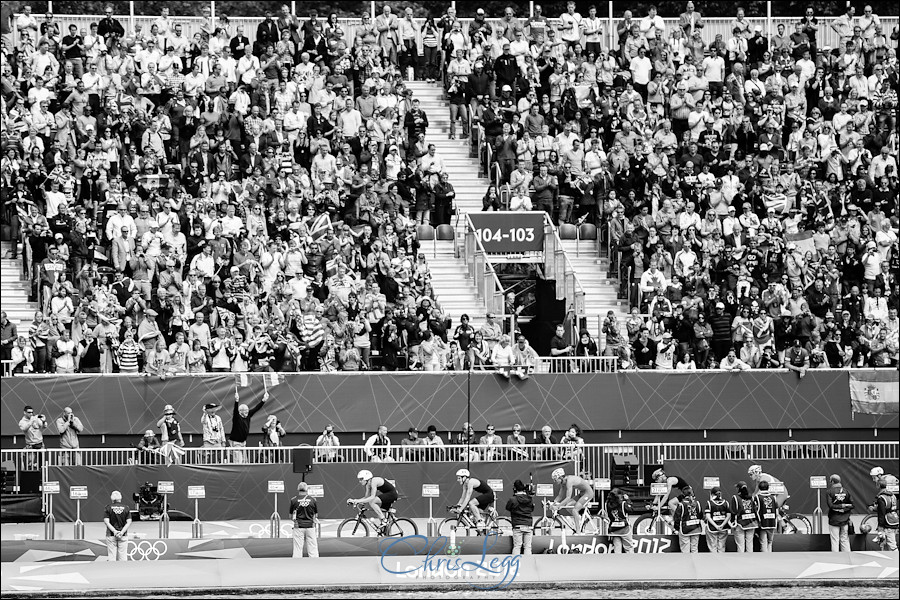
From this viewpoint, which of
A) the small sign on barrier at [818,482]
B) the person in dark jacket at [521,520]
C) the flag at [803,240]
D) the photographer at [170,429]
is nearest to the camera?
the person in dark jacket at [521,520]

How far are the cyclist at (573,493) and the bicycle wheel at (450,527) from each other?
168 centimetres

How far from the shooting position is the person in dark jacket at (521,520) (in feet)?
95.3

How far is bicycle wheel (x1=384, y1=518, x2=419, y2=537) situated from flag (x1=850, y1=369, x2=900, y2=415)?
1038 cm

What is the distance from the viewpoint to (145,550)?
2866 cm

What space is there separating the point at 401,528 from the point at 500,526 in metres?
1.77

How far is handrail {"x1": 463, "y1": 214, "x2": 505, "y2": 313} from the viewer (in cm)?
3697

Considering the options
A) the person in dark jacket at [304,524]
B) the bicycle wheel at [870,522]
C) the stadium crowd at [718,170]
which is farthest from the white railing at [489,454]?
the person in dark jacket at [304,524]

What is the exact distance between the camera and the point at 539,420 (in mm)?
35156

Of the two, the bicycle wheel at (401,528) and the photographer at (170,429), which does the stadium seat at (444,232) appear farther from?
the bicycle wheel at (401,528)

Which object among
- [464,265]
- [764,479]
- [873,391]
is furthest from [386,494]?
[873,391]

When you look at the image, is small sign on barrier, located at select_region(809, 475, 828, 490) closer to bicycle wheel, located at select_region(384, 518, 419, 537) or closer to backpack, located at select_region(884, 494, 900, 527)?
→ backpack, located at select_region(884, 494, 900, 527)

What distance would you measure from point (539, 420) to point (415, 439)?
303 centimetres

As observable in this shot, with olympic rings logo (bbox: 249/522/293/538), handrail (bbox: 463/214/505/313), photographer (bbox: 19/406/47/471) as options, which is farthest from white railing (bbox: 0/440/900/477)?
handrail (bbox: 463/214/505/313)

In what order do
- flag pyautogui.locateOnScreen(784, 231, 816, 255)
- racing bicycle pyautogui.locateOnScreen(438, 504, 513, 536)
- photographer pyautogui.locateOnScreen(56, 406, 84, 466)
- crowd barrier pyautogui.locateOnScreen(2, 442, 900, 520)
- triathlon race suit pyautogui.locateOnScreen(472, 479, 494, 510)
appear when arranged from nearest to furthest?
racing bicycle pyautogui.locateOnScreen(438, 504, 513, 536), triathlon race suit pyautogui.locateOnScreen(472, 479, 494, 510), crowd barrier pyautogui.locateOnScreen(2, 442, 900, 520), photographer pyautogui.locateOnScreen(56, 406, 84, 466), flag pyautogui.locateOnScreen(784, 231, 816, 255)
